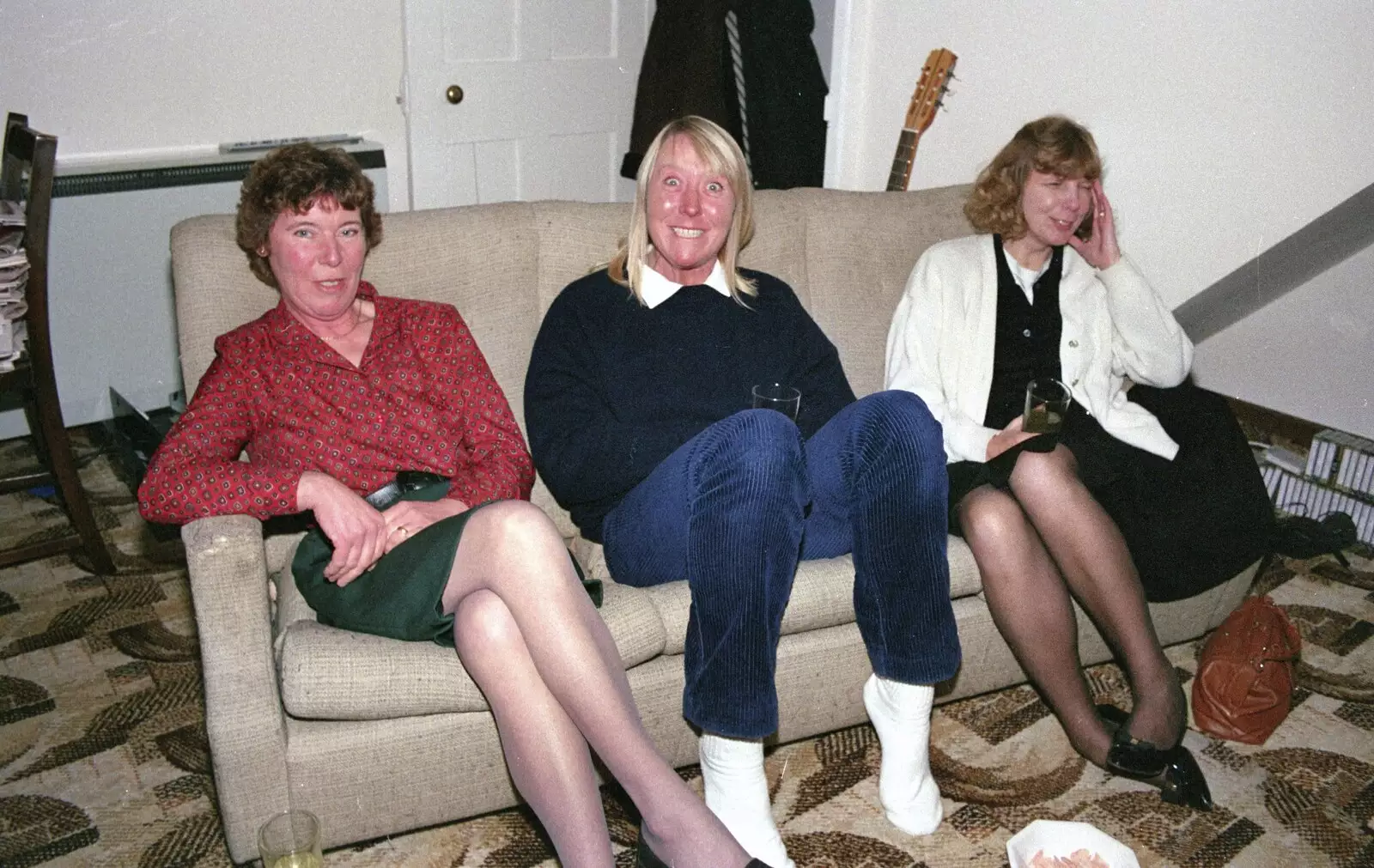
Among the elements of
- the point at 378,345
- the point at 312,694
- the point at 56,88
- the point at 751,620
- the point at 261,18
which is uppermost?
the point at 261,18

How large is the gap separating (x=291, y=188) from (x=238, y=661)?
2.37 ft

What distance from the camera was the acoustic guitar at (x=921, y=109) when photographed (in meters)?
3.14

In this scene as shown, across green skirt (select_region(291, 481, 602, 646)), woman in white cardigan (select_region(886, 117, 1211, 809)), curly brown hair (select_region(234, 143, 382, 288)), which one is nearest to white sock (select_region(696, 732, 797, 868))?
green skirt (select_region(291, 481, 602, 646))

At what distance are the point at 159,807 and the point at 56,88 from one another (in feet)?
7.48

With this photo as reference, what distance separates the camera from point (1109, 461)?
2.11 metres

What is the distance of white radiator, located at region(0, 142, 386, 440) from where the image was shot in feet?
10.3

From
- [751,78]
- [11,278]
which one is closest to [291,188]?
[11,278]

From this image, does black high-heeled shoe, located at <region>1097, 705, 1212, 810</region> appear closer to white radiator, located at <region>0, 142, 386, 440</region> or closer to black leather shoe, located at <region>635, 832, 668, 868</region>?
black leather shoe, located at <region>635, 832, 668, 868</region>

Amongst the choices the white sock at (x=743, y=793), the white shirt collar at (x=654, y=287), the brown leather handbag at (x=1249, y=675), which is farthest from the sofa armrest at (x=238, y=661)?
the brown leather handbag at (x=1249, y=675)

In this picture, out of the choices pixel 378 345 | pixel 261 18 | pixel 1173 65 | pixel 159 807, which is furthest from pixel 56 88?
pixel 1173 65

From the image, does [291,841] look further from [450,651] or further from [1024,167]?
[1024,167]

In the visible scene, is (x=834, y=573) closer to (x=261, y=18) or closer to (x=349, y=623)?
(x=349, y=623)

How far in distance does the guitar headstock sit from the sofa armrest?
227cm

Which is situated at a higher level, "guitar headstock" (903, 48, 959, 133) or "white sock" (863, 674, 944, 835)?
"guitar headstock" (903, 48, 959, 133)
